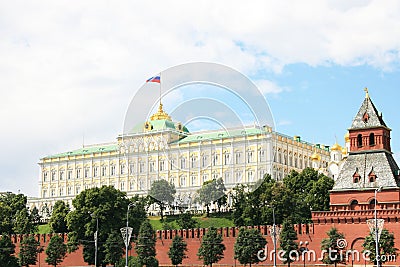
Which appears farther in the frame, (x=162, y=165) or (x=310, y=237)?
(x=162, y=165)

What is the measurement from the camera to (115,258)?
67.2m

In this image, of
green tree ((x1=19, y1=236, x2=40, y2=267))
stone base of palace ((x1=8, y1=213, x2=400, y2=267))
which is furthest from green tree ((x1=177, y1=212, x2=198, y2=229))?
green tree ((x1=19, y1=236, x2=40, y2=267))

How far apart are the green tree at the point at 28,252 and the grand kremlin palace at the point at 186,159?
3610 cm

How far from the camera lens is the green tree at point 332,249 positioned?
196 ft

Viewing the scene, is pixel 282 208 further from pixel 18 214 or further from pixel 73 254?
pixel 18 214

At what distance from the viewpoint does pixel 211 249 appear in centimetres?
6569

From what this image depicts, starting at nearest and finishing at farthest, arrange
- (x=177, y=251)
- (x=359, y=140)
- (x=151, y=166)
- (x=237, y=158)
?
(x=359, y=140) → (x=177, y=251) → (x=237, y=158) → (x=151, y=166)

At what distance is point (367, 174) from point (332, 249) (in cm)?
753

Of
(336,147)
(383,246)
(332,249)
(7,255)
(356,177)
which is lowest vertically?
(7,255)

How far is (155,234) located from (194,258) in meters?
4.76

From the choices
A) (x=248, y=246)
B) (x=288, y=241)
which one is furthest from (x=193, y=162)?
(x=288, y=241)

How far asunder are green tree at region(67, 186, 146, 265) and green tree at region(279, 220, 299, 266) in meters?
17.2

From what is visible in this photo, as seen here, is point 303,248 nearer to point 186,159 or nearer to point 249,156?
point 249,156

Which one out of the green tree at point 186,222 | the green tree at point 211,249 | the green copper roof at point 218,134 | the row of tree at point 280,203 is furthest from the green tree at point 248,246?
the green copper roof at point 218,134
